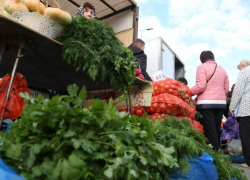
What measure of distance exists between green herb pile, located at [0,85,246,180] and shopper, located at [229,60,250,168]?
103 inches

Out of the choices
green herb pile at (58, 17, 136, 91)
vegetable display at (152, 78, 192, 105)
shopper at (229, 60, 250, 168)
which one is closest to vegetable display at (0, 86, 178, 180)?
green herb pile at (58, 17, 136, 91)

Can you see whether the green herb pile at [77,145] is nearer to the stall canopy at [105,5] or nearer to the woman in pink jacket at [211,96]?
the woman in pink jacket at [211,96]

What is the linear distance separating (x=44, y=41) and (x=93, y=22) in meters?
0.43

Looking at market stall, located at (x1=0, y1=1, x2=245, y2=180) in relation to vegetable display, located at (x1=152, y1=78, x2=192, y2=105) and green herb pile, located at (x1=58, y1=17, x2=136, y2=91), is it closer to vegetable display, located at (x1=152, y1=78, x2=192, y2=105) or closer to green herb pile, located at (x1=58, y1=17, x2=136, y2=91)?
green herb pile, located at (x1=58, y1=17, x2=136, y2=91)

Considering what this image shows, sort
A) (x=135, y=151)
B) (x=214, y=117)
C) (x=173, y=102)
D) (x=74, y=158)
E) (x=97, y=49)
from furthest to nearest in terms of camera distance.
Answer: (x=214, y=117), (x=173, y=102), (x=97, y=49), (x=135, y=151), (x=74, y=158)

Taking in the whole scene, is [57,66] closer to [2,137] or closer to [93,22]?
[93,22]

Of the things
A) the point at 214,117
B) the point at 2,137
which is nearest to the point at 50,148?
the point at 2,137

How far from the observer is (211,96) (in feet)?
10.1

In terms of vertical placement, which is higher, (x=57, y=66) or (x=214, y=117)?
(x=57, y=66)

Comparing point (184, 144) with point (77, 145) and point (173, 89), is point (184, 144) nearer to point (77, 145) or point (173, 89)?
point (77, 145)

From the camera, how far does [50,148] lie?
78 cm

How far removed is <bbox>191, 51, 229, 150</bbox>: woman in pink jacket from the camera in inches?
120

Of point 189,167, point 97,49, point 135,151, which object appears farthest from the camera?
point 97,49

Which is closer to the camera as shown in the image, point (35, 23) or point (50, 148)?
point (50, 148)
